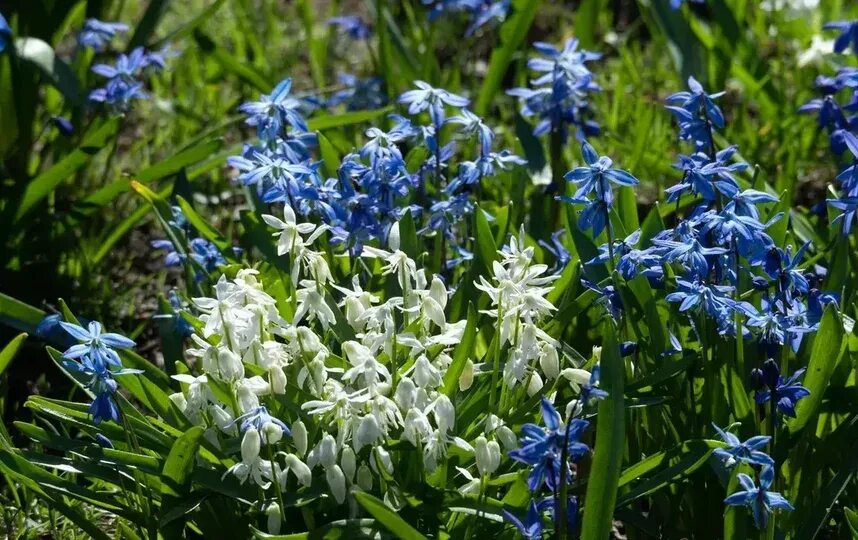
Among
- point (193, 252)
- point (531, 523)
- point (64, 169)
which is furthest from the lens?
point (64, 169)

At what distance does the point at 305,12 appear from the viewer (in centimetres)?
526

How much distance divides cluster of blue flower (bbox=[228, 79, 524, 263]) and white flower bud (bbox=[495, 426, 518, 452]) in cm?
64

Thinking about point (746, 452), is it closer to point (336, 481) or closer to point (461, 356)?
point (461, 356)

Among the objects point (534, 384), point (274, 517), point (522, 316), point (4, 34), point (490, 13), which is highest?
point (490, 13)

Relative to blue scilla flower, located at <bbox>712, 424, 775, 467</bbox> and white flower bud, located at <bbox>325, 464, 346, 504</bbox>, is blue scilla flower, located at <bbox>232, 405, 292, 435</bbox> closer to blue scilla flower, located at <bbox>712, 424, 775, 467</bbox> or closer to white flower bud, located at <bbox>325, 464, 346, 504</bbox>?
white flower bud, located at <bbox>325, 464, 346, 504</bbox>

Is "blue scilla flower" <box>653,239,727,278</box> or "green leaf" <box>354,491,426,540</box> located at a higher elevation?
"blue scilla flower" <box>653,239,727,278</box>

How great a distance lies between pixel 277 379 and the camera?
211cm

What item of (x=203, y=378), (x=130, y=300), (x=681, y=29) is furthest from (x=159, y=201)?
A: (x=681, y=29)

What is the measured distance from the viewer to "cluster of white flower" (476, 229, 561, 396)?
2090 millimetres

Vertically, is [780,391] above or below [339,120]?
below

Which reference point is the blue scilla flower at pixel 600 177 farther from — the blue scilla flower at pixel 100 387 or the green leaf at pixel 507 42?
the green leaf at pixel 507 42

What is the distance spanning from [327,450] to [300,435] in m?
0.08

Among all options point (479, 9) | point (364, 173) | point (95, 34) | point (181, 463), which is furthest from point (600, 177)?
point (479, 9)

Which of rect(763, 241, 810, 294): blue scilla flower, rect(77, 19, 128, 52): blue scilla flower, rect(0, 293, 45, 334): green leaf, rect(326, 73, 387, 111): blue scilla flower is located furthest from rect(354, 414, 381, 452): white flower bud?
rect(326, 73, 387, 111): blue scilla flower
